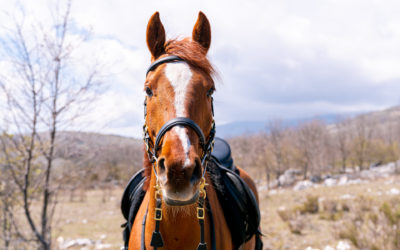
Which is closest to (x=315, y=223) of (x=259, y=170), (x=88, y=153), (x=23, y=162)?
(x=88, y=153)

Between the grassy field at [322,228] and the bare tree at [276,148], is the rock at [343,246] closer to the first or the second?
the grassy field at [322,228]

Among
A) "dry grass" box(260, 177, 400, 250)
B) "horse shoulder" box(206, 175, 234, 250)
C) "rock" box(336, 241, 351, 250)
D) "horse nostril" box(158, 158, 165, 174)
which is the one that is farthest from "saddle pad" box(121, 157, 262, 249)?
"rock" box(336, 241, 351, 250)

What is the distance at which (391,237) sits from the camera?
601cm

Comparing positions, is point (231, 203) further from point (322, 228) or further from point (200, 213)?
point (322, 228)

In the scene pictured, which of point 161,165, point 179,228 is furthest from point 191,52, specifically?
point 179,228

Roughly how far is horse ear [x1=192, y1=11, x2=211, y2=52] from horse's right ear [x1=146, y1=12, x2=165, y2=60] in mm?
314

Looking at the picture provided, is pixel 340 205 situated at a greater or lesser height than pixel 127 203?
lesser

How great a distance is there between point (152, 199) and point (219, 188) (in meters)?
0.83

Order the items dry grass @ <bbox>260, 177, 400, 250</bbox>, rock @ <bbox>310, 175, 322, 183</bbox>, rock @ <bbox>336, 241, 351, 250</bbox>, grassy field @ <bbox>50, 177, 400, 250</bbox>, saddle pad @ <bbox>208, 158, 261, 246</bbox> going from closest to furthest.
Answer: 1. saddle pad @ <bbox>208, 158, 261, 246</bbox>
2. grassy field @ <bbox>50, 177, 400, 250</bbox>
3. dry grass @ <bbox>260, 177, 400, 250</bbox>
4. rock @ <bbox>336, 241, 351, 250</bbox>
5. rock @ <bbox>310, 175, 322, 183</bbox>

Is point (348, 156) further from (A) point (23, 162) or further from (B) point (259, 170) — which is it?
(A) point (23, 162)

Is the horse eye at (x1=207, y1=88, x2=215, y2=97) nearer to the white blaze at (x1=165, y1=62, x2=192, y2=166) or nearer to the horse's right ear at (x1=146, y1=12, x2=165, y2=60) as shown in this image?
the white blaze at (x1=165, y1=62, x2=192, y2=166)

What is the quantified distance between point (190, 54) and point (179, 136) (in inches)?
30.8

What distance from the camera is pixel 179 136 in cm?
152

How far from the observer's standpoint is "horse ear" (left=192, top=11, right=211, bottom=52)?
91.7 inches
